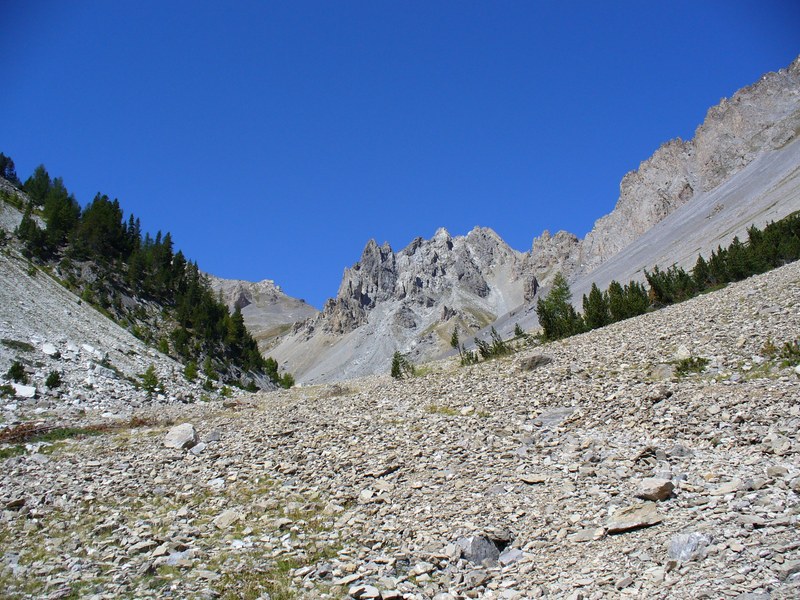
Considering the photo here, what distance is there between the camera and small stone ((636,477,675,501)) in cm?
1091

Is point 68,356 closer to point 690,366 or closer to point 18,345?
point 18,345

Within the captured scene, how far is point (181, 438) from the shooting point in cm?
1934

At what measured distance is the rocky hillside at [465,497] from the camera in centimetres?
927

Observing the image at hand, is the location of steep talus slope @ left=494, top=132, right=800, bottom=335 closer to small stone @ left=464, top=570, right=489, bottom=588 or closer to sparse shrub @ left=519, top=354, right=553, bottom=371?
sparse shrub @ left=519, top=354, right=553, bottom=371

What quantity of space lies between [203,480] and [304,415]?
7924mm

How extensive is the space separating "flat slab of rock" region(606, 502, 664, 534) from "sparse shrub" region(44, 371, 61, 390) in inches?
1509

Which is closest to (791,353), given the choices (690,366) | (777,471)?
(690,366)

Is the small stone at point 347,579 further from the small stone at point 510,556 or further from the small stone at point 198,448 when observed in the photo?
the small stone at point 198,448

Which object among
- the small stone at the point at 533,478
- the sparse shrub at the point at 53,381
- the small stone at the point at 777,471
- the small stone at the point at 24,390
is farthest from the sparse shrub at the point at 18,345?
the small stone at the point at 777,471

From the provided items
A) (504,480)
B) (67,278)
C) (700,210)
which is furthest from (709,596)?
(700,210)

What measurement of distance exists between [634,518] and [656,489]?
1.04 meters

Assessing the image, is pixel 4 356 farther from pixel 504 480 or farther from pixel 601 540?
pixel 601 540

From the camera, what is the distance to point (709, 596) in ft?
24.1

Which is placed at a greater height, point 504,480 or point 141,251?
point 141,251
